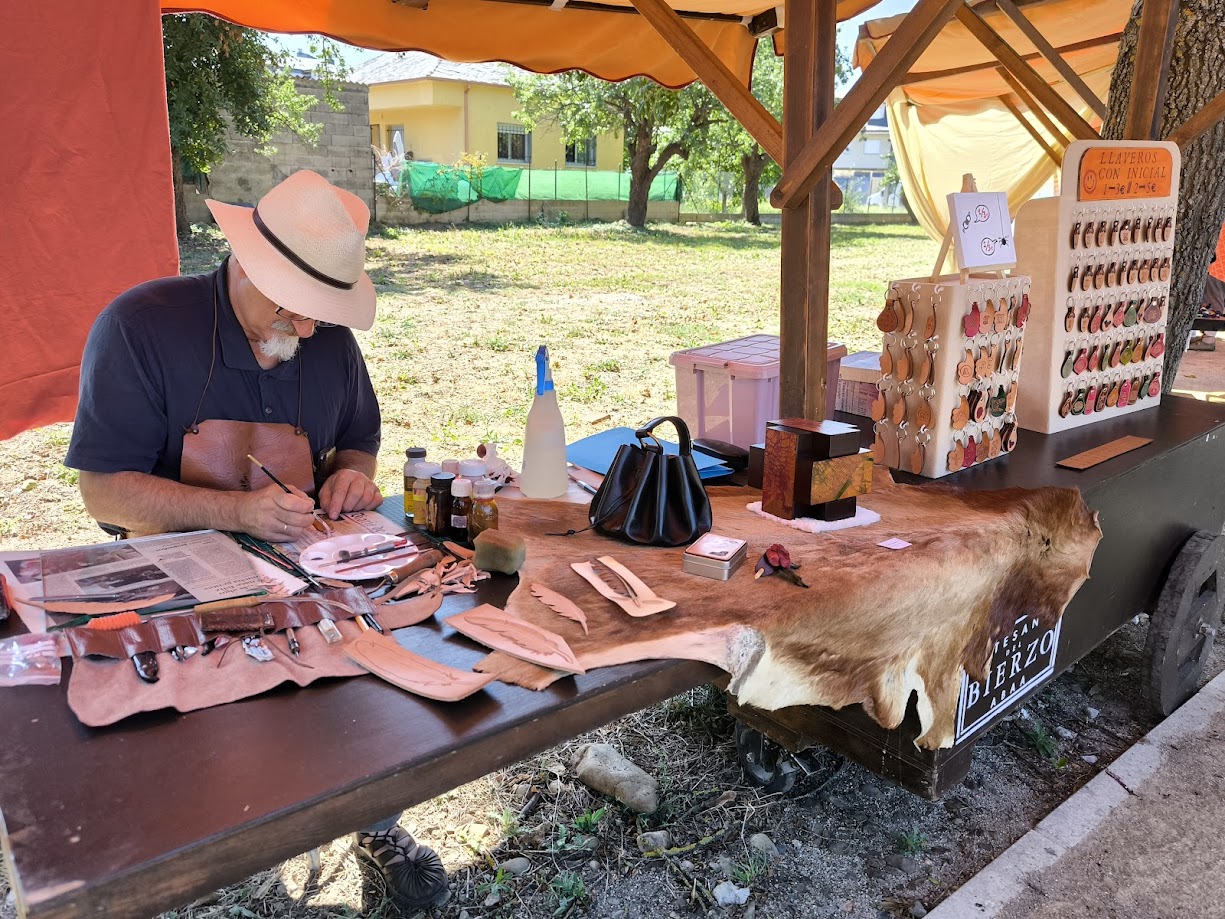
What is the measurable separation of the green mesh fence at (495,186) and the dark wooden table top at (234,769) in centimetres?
1805

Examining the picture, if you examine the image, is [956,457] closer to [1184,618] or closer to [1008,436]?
[1008,436]

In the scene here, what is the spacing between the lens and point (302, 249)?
1.98 m

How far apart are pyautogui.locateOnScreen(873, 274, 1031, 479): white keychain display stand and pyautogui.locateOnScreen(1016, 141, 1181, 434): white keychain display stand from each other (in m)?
0.18

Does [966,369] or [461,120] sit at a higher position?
[461,120]

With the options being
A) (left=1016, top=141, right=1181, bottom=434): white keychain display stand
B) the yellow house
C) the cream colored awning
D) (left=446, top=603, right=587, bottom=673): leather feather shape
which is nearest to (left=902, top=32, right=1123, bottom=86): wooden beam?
the cream colored awning

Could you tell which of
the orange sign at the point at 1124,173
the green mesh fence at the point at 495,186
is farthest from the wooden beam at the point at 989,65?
the green mesh fence at the point at 495,186

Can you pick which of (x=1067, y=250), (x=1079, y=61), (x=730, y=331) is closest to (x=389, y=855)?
(x=1067, y=250)

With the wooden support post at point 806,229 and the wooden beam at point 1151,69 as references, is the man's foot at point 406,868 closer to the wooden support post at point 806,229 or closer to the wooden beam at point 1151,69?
the wooden support post at point 806,229

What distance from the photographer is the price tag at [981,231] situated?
227 centimetres

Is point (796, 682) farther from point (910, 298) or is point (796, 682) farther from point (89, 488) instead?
point (89, 488)

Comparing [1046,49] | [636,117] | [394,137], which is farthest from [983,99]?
[394,137]

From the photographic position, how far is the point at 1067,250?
2.56 meters

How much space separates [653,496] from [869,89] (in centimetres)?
117

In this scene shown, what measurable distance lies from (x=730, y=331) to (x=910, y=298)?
7.51 meters
